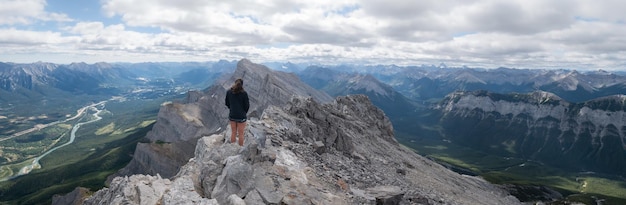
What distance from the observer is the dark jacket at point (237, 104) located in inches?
1515

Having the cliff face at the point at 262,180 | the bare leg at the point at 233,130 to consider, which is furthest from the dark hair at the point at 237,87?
the cliff face at the point at 262,180

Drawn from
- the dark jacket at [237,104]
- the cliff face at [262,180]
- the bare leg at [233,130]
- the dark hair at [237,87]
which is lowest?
the cliff face at [262,180]

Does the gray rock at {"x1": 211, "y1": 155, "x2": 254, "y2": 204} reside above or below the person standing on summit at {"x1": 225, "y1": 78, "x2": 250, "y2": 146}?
below

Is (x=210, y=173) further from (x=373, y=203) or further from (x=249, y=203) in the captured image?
(x=373, y=203)

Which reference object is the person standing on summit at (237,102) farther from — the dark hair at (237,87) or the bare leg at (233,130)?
the bare leg at (233,130)

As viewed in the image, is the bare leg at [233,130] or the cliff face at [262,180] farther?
the bare leg at [233,130]

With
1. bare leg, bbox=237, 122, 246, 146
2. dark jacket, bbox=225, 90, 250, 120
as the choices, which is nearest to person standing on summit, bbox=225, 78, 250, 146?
dark jacket, bbox=225, 90, 250, 120

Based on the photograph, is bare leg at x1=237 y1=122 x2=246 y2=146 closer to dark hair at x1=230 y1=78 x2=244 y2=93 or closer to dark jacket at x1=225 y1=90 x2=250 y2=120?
dark jacket at x1=225 y1=90 x2=250 y2=120

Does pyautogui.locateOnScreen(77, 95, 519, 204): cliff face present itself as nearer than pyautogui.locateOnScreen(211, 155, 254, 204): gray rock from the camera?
Yes

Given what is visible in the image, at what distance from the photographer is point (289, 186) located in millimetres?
31969

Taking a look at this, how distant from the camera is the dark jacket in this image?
38.5 meters

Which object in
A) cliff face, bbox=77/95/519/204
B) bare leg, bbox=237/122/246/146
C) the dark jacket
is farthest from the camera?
bare leg, bbox=237/122/246/146

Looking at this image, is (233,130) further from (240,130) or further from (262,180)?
(262,180)

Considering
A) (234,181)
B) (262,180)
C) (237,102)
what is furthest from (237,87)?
(262,180)
